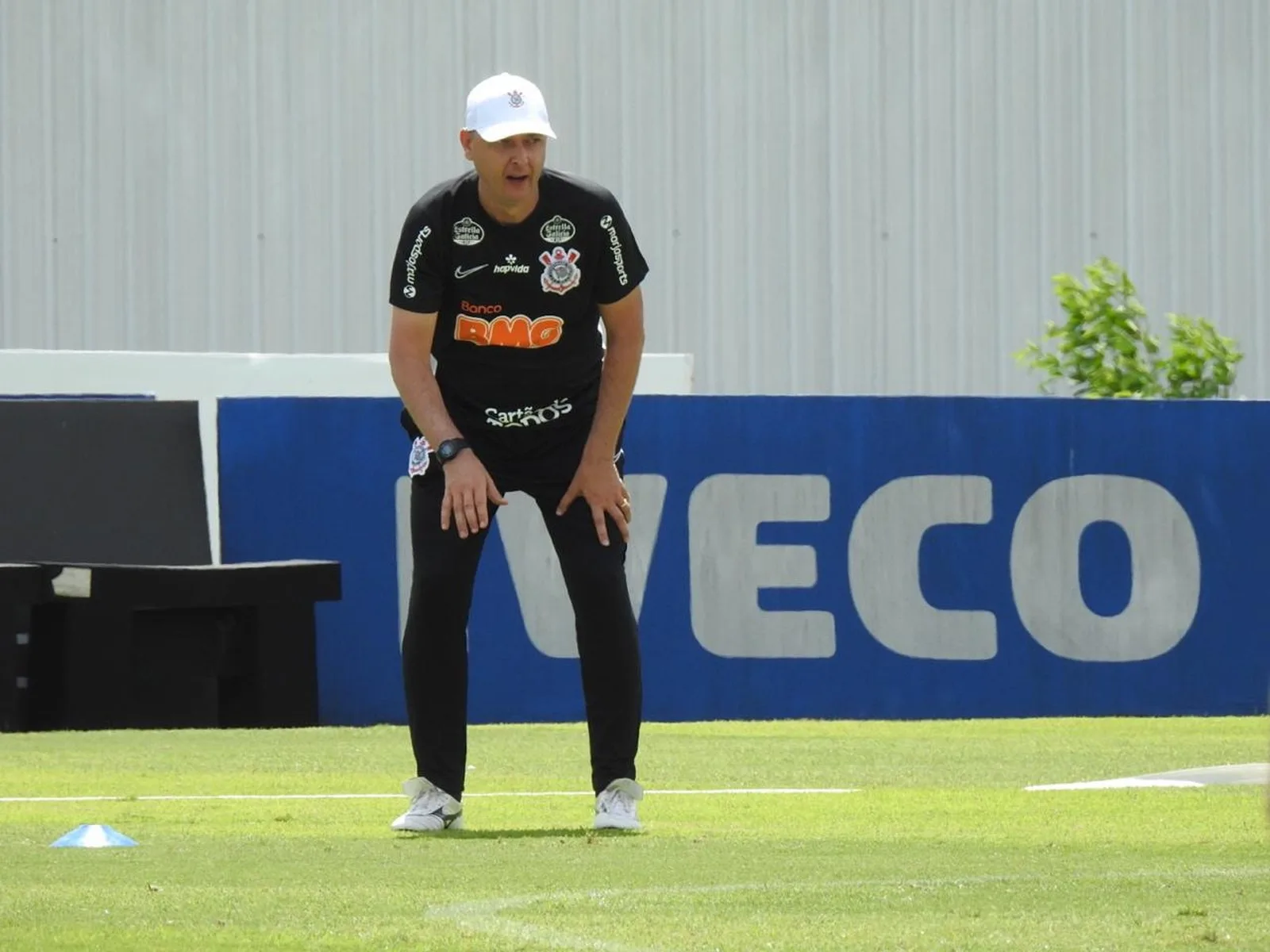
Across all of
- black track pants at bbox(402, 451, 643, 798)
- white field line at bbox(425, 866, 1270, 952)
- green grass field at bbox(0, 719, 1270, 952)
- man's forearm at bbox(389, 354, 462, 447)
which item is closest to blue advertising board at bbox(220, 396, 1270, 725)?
green grass field at bbox(0, 719, 1270, 952)

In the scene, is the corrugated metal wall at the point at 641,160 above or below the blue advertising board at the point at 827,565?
above

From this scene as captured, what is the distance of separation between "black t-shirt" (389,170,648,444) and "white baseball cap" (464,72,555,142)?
0.17 m

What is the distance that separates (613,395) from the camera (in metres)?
5.83

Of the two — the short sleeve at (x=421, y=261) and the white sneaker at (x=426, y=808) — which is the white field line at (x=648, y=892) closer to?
the white sneaker at (x=426, y=808)

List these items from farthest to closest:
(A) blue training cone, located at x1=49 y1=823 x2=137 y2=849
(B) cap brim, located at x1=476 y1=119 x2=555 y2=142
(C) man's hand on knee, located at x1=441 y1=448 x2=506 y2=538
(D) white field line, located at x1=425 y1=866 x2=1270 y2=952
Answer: (C) man's hand on knee, located at x1=441 y1=448 x2=506 y2=538, (B) cap brim, located at x1=476 y1=119 x2=555 y2=142, (A) blue training cone, located at x1=49 y1=823 x2=137 y2=849, (D) white field line, located at x1=425 y1=866 x2=1270 y2=952

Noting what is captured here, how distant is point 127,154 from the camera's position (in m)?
22.2

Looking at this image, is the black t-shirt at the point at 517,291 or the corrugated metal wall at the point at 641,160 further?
the corrugated metal wall at the point at 641,160

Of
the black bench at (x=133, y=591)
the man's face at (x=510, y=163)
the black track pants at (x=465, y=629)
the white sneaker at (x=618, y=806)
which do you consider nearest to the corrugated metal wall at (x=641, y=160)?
the black bench at (x=133, y=591)

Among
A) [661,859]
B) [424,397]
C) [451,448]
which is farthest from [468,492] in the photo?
[661,859]

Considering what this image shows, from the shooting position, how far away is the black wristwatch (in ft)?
18.7

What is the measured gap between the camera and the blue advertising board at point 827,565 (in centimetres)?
1207

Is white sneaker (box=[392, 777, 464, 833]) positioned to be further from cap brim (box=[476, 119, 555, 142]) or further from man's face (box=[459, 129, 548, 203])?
cap brim (box=[476, 119, 555, 142])

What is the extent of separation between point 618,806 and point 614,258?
4.34ft

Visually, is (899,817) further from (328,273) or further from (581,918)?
(328,273)
